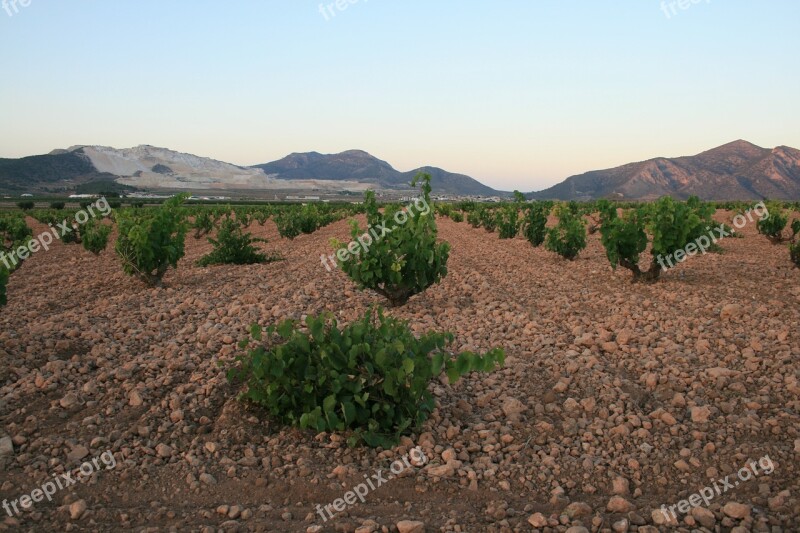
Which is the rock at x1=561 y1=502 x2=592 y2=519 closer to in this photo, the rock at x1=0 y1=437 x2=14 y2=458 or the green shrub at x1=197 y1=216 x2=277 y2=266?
the rock at x1=0 y1=437 x2=14 y2=458

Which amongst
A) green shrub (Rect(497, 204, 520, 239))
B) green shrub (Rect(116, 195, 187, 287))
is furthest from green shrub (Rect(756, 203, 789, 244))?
green shrub (Rect(116, 195, 187, 287))

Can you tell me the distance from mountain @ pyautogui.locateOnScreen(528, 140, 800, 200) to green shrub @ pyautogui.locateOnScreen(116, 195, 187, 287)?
95613 millimetres

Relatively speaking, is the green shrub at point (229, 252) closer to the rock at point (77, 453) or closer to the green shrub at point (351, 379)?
the green shrub at point (351, 379)

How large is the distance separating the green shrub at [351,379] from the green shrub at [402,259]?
3.19 metres

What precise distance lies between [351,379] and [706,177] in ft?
405

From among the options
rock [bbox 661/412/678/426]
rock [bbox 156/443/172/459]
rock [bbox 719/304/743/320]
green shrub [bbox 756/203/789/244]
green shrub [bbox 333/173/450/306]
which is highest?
green shrub [bbox 756/203/789/244]

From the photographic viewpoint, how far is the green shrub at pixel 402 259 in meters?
6.91

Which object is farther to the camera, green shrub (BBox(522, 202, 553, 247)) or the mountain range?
the mountain range

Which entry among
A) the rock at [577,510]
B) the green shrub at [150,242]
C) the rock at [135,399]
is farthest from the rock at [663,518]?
the green shrub at [150,242]

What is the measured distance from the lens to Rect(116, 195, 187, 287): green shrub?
8.58 meters

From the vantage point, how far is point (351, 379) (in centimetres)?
354

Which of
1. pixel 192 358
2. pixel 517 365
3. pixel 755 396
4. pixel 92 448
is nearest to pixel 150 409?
pixel 92 448

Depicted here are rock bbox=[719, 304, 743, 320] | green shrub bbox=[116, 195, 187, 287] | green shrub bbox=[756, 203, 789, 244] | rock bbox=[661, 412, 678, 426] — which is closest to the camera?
rock bbox=[661, 412, 678, 426]

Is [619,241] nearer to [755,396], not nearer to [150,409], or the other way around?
[755,396]
